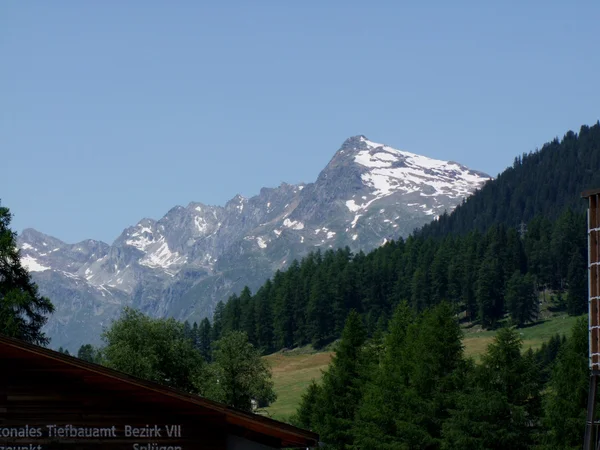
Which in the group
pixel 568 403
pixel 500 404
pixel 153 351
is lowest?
pixel 568 403

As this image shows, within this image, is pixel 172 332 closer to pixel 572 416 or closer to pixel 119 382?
pixel 572 416

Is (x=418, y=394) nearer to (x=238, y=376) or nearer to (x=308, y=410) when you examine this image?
(x=308, y=410)

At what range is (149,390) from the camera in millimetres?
20203

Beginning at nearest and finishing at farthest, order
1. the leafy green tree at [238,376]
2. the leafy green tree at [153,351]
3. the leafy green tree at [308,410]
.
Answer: the leafy green tree at [153,351]
the leafy green tree at [308,410]
the leafy green tree at [238,376]

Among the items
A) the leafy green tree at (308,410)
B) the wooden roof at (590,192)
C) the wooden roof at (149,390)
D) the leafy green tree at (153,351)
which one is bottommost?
the wooden roof at (149,390)

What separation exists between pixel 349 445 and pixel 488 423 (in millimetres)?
14952

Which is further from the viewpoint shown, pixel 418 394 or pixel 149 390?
pixel 418 394

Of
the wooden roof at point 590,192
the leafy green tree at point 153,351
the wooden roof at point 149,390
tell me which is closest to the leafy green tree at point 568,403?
the wooden roof at point 590,192

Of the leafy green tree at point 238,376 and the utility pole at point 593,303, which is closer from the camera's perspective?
the utility pole at point 593,303

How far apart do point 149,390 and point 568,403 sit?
46814 mm

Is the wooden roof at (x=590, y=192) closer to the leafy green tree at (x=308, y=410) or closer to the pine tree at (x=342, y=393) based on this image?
the pine tree at (x=342, y=393)

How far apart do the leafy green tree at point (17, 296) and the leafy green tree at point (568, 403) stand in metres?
32.4

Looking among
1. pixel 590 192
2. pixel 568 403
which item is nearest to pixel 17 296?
pixel 568 403

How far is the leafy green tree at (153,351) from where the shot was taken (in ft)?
280
